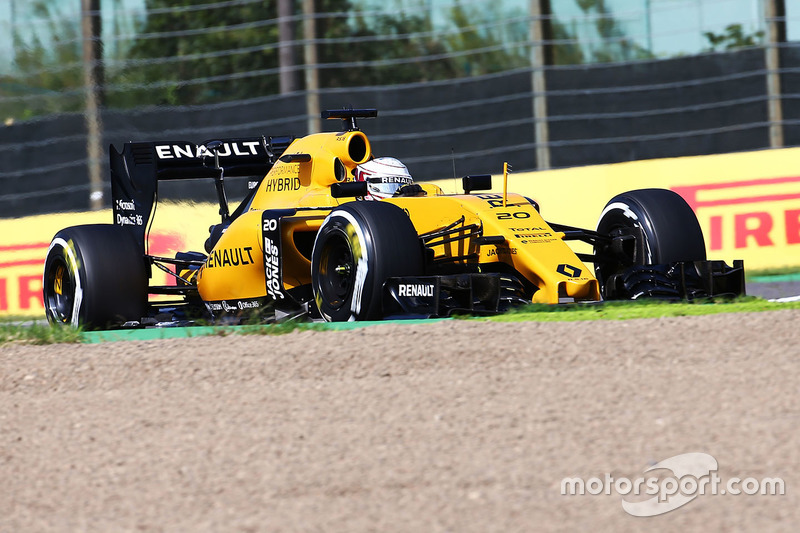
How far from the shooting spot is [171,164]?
8844 mm

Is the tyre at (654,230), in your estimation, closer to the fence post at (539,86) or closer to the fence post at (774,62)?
the fence post at (774,62)

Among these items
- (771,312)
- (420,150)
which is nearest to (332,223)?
(771,312)

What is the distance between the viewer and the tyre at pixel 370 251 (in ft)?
21.7

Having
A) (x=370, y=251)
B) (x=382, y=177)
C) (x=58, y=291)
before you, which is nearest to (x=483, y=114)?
(x=382, y=177)

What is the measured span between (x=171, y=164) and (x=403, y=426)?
521 centimetres

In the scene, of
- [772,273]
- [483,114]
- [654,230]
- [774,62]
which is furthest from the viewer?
[483,114]

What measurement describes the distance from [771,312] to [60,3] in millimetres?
11003

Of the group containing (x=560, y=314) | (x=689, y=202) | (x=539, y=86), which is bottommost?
(x=560, y=314)

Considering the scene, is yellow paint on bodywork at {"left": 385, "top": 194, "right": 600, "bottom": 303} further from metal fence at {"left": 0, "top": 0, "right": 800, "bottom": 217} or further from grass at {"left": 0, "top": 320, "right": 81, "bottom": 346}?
metal fence at {"left": 0, "top": 0, "right": 800, "bottom": 217}

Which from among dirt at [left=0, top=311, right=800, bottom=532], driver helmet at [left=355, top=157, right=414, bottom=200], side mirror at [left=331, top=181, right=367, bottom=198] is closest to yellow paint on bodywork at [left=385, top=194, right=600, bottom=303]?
side mirror at [left=331, top=181, right=367, bottom=198]

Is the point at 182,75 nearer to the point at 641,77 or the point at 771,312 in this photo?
the point at 641,77

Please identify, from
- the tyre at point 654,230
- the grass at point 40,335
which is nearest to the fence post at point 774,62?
the tyre at point 654,230

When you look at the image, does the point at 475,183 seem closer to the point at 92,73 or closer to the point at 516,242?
the point at 516,242

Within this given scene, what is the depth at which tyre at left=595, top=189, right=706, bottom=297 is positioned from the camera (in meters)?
7.46
